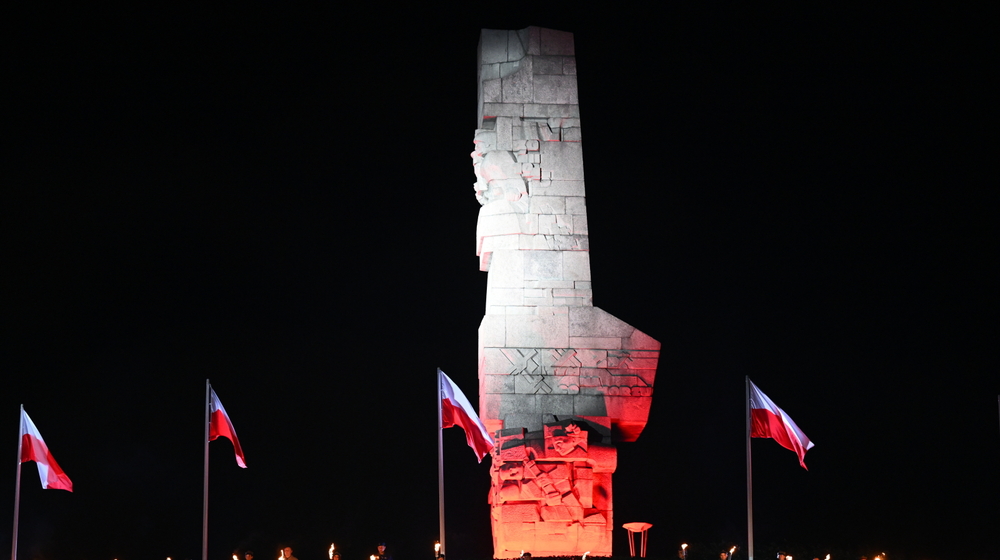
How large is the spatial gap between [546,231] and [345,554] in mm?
11209

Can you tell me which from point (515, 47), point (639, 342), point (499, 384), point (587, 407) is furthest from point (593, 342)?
point (515, 47)

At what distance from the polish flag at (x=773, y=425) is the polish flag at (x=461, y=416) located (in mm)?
4010

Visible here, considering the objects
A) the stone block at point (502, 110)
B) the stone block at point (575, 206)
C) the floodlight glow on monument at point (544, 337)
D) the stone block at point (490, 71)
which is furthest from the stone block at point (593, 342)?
the stone block at point (490, 71)

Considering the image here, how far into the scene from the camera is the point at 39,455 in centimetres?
1756

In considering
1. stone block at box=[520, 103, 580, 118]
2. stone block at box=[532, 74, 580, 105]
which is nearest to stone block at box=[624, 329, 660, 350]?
stone block at box=[520, 103, 580, 118]

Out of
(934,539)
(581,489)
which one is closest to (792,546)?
(934,539)

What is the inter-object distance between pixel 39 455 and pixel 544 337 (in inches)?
327

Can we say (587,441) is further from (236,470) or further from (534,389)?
(236,470)

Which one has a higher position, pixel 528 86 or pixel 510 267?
pixel 528 86

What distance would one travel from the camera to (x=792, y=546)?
25344mm

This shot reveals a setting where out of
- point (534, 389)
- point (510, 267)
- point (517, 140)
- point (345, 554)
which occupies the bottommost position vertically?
point (345, 554)

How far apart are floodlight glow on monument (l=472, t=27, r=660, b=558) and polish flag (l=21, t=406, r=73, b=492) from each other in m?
6.86

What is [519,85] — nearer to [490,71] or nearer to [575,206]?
[490,71]

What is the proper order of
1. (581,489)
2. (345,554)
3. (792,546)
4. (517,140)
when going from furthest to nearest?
(345,554), (792,546), (517,140), (581,489)
